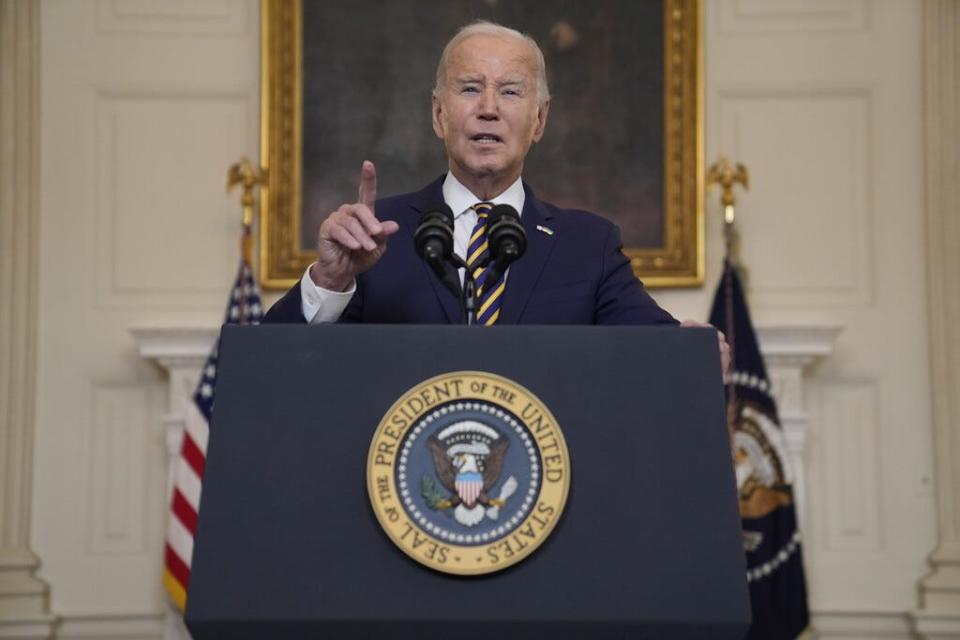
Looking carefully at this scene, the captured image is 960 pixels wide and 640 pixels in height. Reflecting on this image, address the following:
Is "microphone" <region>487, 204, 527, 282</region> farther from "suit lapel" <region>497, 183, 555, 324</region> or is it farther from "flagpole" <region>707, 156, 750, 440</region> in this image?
"flagpole" <region>707, 156, 750, 440</region>

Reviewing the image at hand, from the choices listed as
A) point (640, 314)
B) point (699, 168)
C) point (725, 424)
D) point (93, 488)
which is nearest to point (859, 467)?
point (699, 168)

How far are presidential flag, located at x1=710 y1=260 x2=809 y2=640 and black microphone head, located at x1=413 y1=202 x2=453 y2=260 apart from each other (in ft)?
12.8

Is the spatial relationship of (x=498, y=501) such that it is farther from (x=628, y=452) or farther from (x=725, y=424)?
(x=725, y=424)

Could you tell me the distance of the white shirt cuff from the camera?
2566 millimetres

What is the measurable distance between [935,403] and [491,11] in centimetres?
274

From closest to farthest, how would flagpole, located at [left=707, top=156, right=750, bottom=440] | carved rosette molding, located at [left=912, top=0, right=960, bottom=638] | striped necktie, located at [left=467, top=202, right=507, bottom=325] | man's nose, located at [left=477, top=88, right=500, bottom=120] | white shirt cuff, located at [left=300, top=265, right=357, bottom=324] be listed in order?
white shirt cuff, located at [left=300, top=265, right=357, bottom=324] < striped necktie, located at [left=467, top=202, right=507, bottom=325] < man's nose, located at [left=477, top=88, right=500, bottom=120] < flagpole, located at [left=707, top=156, right=750, bottom=440] < carved rosette molding, located at [left=912, top=0, right=960, bottom=638]

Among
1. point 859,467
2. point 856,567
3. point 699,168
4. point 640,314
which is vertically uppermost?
point 699,168

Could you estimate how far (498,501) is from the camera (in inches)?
77.9

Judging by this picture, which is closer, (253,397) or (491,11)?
(253,397)

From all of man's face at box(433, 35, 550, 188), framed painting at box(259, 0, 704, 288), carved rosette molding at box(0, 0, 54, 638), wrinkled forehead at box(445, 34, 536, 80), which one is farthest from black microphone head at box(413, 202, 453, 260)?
carved rosette molding at box(0, 0, 54, 638)

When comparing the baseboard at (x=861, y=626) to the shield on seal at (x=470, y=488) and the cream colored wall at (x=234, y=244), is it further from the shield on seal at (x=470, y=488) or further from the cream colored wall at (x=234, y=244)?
the shield on seal at (x=470, y=488)

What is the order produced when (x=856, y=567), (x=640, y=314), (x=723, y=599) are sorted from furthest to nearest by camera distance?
1. (x=856, y=567)
2. (x=640, y=314)
3. (x=723, y=599)

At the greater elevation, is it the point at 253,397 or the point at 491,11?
the point at 491,11

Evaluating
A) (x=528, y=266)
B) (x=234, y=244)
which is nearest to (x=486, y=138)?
(x=528, y=266)
